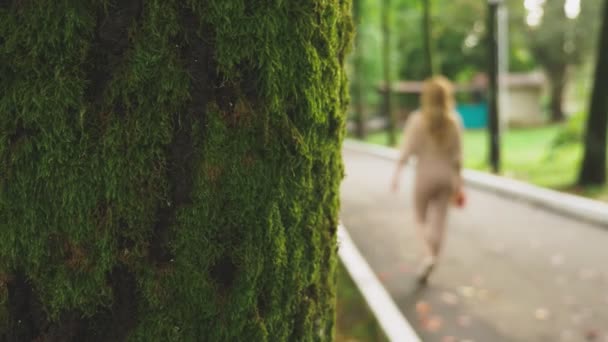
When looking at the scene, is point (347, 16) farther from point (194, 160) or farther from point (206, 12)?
point (194, 160)

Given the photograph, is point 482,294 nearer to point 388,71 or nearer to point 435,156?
point 435,156

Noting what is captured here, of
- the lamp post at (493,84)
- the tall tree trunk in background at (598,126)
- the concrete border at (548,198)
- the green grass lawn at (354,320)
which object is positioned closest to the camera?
the green grass lawn at (354,320)

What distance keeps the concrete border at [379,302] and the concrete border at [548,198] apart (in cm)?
483

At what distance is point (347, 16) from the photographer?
208 cm

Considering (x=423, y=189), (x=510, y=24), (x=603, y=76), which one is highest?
(x=510, y=24)

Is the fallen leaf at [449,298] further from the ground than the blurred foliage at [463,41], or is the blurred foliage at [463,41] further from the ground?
the blurred foliage at [463,41]

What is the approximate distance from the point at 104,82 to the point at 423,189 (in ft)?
16.8

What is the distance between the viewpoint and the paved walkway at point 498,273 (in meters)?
5.11

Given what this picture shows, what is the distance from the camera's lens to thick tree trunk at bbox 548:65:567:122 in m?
50.1

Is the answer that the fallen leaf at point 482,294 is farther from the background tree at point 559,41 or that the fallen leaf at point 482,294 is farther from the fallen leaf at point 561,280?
the background tree at point 559,41

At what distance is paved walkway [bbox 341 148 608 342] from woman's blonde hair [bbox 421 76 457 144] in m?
1.80

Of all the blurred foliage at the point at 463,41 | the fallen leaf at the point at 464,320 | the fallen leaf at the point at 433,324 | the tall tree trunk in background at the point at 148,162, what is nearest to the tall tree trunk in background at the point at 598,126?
the fallen leaf at the point at 464,320

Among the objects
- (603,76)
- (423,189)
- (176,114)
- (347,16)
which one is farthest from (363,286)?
(603,76)

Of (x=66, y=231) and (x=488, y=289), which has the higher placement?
(x=66, y=231)
